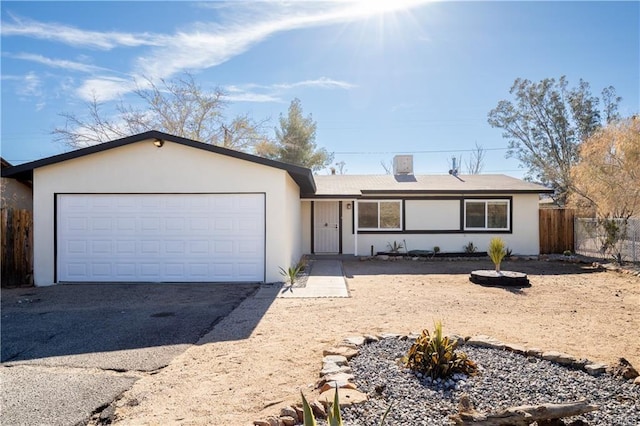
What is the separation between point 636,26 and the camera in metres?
11.9

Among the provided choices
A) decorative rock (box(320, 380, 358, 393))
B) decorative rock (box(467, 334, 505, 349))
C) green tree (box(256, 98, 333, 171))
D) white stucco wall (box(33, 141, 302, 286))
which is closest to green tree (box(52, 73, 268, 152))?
green tree (box(256, 98, 333, 171))

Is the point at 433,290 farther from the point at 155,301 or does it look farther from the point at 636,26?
the point at 636,26

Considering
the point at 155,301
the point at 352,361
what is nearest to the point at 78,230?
the point at 155,301

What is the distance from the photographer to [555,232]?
1634 cm

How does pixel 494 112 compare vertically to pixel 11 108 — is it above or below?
above

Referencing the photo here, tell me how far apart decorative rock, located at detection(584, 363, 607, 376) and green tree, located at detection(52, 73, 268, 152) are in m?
23.1

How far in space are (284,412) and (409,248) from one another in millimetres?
13222

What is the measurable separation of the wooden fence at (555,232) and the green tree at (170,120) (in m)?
16.4

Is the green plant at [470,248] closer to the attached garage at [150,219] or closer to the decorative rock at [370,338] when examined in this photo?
the attached garage at [150,219]

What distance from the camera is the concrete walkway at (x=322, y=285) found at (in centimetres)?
859

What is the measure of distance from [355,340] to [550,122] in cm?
2874

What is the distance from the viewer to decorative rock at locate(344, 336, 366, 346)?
15.9ft

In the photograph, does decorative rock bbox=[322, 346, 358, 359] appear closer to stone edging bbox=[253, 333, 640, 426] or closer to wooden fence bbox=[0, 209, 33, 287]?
stone edging bbox=[253, 333, 640, 426]

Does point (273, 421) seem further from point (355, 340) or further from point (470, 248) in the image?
point (470, 248)
